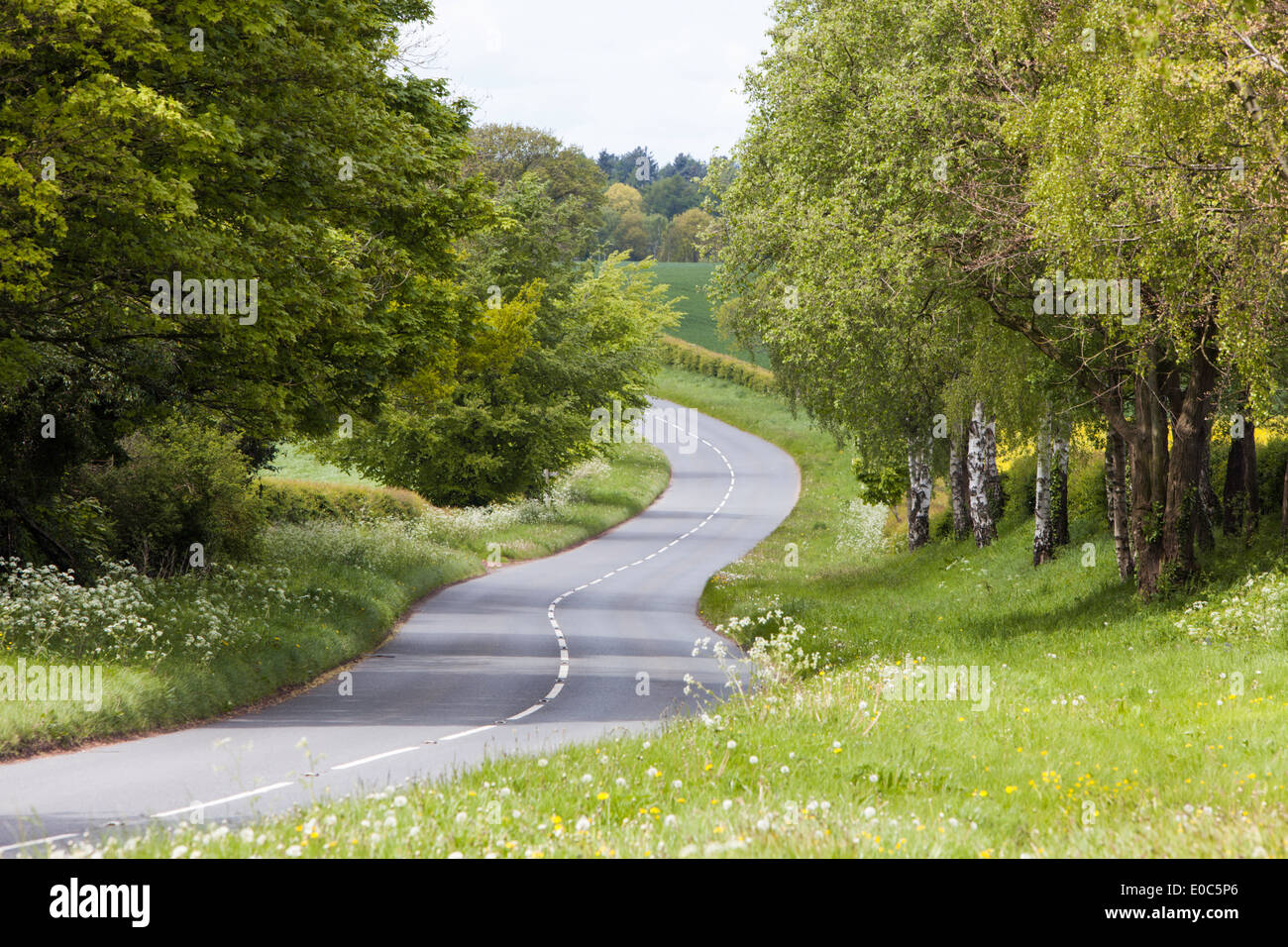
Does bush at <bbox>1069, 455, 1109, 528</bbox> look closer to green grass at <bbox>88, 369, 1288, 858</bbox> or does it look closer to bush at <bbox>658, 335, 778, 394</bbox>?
green grass at <bbox>88, 369, 1288, 858</bbox>

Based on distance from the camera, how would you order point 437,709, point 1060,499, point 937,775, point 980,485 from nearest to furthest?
point 937,775 → point 437,709 → point 1060,499 → point 980,485

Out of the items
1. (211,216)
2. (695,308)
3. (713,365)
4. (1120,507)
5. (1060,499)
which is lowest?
(1060,499)

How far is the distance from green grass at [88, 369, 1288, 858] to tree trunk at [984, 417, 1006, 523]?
39.1ft

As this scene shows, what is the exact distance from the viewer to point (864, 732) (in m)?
11.0

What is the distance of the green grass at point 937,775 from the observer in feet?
23.2

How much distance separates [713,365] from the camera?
102562mm

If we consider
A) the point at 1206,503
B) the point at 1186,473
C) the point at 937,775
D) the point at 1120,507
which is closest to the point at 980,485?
the point at 1206,503

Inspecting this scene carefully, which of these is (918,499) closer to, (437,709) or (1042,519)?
(1042,519)

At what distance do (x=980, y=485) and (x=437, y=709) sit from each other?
1855 cm

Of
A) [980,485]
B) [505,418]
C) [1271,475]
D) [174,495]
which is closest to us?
[174,495]

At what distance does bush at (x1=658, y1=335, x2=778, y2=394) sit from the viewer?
9650cm

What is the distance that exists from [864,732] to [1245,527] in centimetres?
1416

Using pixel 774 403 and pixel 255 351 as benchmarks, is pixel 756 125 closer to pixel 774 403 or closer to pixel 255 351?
pixel 255 351

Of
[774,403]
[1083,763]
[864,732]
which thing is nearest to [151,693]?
[864,732]
